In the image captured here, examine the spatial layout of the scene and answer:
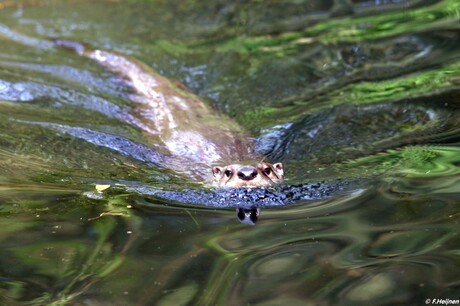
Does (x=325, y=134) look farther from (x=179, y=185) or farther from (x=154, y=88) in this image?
(x=154, y=88)

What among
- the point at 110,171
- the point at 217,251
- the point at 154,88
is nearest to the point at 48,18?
the point at 154,88

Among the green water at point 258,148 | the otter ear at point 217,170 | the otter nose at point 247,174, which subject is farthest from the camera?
the otter ear at point 217,170

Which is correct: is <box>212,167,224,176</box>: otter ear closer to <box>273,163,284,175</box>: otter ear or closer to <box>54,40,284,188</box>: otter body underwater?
<box>54,40,284,188</box>: otter body underwater

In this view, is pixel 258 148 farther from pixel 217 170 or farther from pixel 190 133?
pixel 217 170

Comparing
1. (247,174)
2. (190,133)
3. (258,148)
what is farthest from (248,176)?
(190,133)

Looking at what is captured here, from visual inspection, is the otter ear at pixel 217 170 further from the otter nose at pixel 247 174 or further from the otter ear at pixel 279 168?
the otter ear at pixel 279 168

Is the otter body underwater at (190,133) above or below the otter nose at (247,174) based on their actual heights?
above

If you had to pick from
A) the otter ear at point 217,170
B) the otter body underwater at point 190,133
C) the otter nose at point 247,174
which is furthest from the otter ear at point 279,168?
the otter ear at point 217,170
